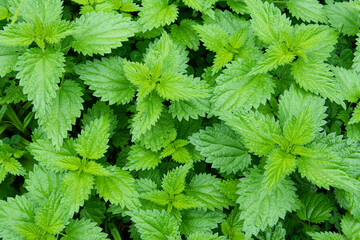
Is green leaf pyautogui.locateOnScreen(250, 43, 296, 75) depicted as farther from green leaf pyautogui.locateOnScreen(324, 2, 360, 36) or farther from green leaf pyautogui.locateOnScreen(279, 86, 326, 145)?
green leaf pyautogui.locateOnScreen(324, 2, 360, 36)

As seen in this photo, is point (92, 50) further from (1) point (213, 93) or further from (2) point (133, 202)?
(2) point (133, 202)

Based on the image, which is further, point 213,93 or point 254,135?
point 213,93

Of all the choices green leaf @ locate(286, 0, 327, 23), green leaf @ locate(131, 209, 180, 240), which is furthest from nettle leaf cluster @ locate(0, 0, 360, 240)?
green leaf @ locate(286, 0, 327, 23)

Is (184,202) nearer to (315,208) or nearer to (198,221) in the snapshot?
(198,221)

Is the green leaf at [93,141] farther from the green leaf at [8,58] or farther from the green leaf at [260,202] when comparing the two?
the green leaf at [260,202]

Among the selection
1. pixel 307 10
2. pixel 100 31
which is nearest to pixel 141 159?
pixel 100 31

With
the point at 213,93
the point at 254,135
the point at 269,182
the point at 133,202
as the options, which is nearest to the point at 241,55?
the point at 213,93
